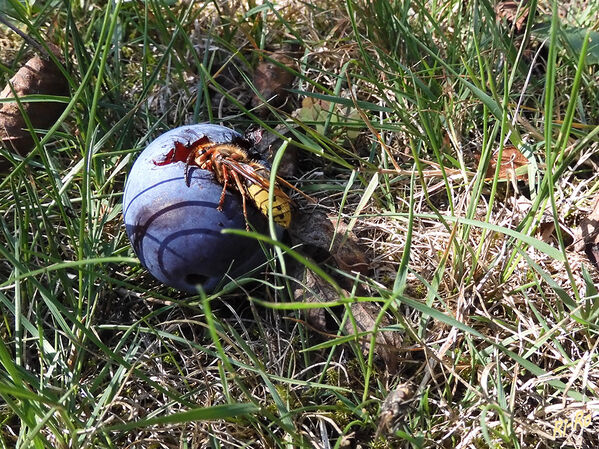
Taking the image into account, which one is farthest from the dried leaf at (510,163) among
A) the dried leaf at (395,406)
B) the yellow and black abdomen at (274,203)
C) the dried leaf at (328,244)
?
the dried leaf at (395,406)

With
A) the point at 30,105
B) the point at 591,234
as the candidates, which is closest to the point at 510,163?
the point at 591,234

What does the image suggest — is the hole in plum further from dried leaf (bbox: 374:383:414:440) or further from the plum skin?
dried leaf (bbox: 374:383:414:440)

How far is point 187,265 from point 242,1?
135 cm

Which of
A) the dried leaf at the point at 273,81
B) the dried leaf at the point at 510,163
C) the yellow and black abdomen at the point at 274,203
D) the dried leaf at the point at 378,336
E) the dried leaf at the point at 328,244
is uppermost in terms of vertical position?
the dried leaf at the point at 273,81

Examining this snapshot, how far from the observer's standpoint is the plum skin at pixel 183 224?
5.57ft

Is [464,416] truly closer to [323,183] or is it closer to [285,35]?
[323,183]

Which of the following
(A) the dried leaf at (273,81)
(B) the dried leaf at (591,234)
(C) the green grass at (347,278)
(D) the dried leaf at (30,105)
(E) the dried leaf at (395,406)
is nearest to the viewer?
(E) the dried leaf at (395,406)

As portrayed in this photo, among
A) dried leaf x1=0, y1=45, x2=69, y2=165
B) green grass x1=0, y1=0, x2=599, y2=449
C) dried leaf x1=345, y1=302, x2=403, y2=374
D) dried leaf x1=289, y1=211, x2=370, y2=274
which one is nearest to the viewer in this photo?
green grass x1=0, y1=0, x2=599, y2=449

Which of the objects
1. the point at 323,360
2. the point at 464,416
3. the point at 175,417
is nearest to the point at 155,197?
the point at 323,360

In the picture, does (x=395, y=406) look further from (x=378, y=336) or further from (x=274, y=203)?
(x=274, y=203)

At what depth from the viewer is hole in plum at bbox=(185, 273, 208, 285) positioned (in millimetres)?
1769

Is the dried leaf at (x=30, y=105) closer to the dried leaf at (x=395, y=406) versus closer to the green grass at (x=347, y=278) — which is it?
the green grass at (x=347, y=278)

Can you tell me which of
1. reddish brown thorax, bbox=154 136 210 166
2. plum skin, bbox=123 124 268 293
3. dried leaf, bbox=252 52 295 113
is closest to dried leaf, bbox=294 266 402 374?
plum skin, bbox=123 124 268 293

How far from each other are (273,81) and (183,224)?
906mm
